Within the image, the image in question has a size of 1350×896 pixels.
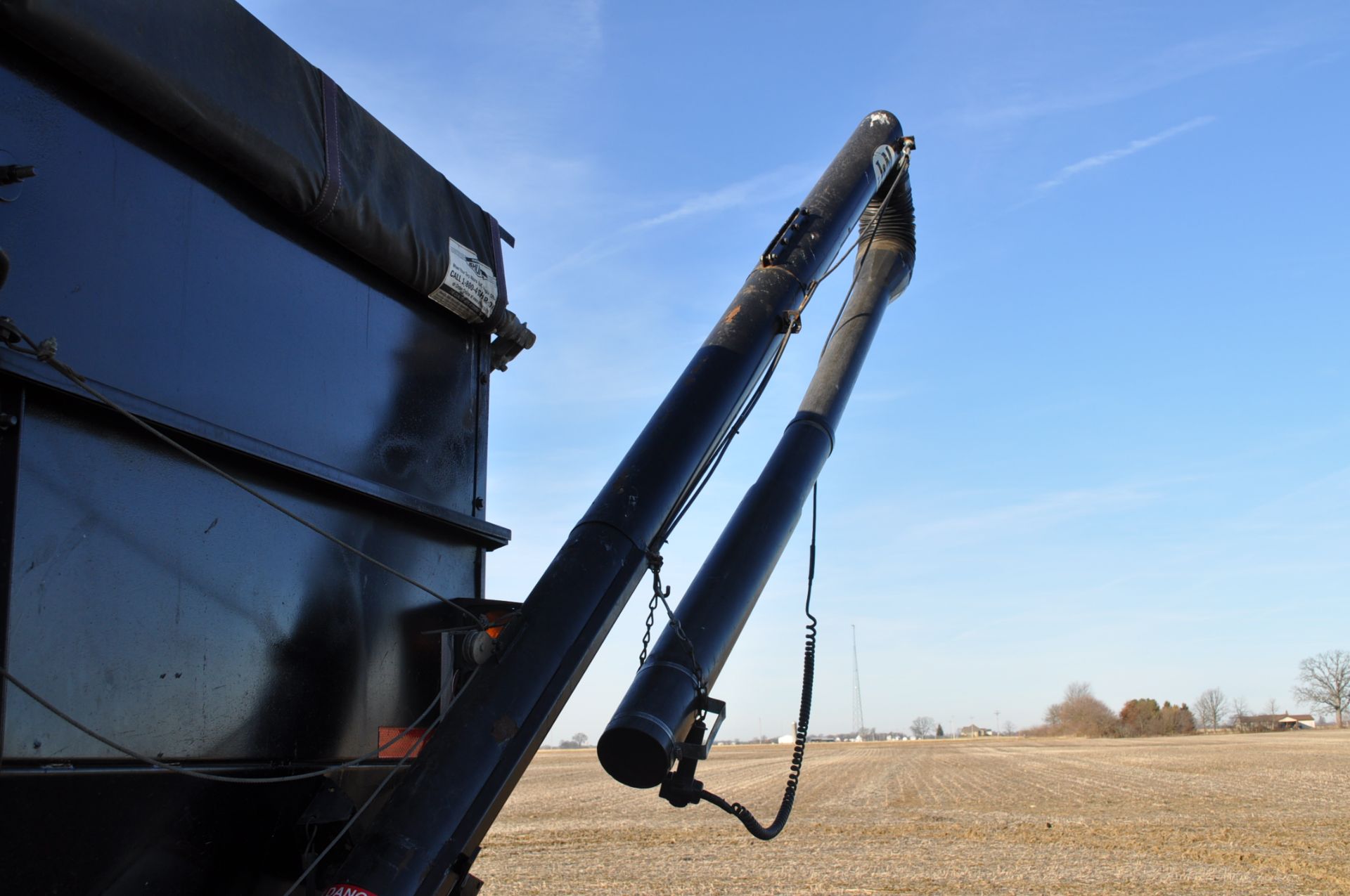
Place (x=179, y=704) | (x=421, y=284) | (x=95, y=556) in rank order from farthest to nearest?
(x=421, y=284), (x=179, y=704), (x=95, y=556)

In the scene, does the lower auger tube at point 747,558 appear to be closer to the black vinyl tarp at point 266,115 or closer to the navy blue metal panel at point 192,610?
the navy blue metal panel at point 192,610

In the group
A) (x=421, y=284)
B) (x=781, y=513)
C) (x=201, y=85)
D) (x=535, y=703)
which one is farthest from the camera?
(x=781, y=513)

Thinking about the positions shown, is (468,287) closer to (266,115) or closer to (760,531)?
(266,115)

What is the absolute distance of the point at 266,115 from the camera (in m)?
2.76

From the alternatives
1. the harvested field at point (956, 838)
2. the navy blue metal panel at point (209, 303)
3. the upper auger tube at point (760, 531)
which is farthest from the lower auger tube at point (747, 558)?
the harvested field at point (956, 838)

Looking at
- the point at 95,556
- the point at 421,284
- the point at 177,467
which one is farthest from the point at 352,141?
the point at 95,556

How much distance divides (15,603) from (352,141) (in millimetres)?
1725

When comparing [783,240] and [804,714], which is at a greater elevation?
[783,240]

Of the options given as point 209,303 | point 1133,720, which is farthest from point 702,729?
point 1133,720

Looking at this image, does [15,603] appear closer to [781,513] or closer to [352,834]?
[352,834]

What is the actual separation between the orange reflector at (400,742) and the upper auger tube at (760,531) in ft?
2.14

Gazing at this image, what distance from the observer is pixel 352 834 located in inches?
115

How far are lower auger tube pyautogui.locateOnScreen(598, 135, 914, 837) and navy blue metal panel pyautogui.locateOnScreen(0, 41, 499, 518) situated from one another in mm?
937

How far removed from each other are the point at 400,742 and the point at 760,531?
66.1 inches
